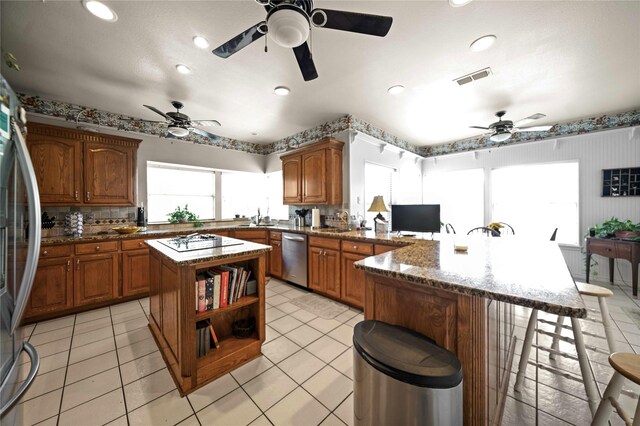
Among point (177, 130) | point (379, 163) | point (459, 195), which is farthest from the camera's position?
point (459, 195)

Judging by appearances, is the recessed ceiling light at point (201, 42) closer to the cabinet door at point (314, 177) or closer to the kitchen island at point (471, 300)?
the cabinet door at point (314, 177)

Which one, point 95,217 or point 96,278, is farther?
point 95,217

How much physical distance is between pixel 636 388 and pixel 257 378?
2.71 metres

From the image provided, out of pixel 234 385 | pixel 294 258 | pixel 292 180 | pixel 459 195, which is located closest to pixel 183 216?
pixel 292 180

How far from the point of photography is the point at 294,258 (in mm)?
3629

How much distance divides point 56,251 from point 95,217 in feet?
3.00

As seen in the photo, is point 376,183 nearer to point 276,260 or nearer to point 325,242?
point 325,242

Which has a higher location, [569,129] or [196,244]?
[569,129]

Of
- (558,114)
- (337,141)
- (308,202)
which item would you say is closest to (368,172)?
(337,141)

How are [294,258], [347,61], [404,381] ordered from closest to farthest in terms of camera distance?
[404,381] < [347,61] < [294,258]

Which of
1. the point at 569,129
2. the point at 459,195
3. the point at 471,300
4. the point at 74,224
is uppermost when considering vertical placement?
the point at 569,129

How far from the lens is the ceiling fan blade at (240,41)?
1.43 metres

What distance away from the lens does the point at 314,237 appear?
3354mm

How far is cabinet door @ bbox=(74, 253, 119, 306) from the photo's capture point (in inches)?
110
